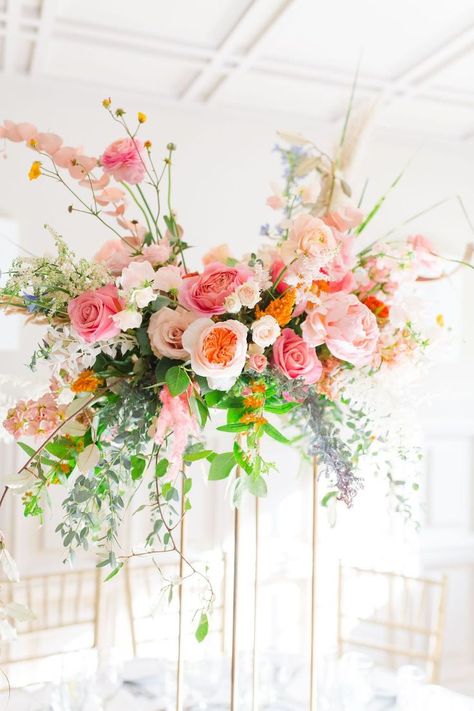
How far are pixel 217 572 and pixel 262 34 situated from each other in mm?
2131

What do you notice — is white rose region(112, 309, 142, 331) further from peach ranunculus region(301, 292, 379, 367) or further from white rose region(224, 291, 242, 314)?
peach ranunculus region(301, 292, 379, 367)

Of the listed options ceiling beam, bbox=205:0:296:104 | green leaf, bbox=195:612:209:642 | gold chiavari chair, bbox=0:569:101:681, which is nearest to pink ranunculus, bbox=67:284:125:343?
green leaf, bbox=195:612:209:642

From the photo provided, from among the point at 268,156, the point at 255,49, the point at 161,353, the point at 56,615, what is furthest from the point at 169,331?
the point at 268,156

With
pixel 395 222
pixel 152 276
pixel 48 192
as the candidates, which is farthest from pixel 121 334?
pixel 395 222

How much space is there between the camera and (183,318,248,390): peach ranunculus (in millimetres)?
859

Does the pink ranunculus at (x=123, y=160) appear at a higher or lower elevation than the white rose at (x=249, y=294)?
higher

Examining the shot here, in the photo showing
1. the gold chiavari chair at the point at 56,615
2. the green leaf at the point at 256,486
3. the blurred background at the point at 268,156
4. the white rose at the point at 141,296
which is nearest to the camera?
the white rose at the point at 141,296

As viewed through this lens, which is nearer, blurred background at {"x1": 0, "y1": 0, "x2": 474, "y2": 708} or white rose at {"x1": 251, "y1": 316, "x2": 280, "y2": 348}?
white rose at {"x1": 251, "y1": 316, "x2": 280, "y2": 348}

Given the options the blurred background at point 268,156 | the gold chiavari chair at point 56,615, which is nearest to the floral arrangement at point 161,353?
the blurred background at point 268,156

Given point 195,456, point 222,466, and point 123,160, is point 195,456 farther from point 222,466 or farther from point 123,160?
point 123,160

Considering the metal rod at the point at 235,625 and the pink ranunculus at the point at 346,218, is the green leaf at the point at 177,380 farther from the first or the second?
the pink ranunculus at the point at 346,218

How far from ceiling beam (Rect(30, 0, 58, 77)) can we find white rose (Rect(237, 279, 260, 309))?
1.88 m

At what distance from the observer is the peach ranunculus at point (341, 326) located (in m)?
0.94

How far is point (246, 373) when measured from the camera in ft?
3.18
